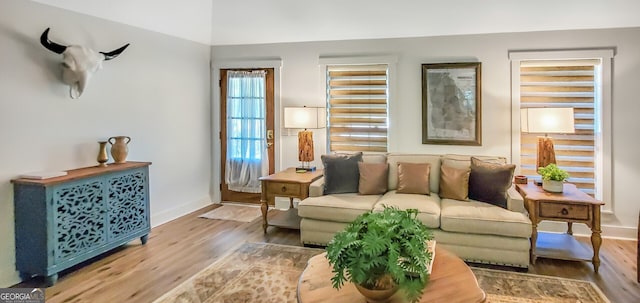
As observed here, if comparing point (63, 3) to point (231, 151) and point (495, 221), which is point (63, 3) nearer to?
point (231, 151)

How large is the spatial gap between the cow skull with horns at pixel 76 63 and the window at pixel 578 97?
171 inches

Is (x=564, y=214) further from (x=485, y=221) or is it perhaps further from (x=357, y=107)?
(x=357, y=107)

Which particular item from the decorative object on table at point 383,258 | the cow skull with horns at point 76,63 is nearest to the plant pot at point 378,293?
the decorative object on table at point 383,258

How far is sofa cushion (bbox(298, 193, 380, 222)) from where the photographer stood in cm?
379

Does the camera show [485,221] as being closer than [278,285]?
No

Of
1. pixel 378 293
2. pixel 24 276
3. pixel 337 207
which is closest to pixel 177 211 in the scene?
pixel 24 276

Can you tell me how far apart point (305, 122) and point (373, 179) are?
46.8 inches

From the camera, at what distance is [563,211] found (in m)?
3.44

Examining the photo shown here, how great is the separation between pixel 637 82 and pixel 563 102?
71 centimetres

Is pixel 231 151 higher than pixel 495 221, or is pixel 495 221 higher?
pixel 231 151

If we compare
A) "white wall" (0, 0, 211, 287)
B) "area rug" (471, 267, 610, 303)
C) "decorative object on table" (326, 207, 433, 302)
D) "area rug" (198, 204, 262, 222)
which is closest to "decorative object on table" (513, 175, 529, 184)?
"area rug" (471, 267, 610, 303)

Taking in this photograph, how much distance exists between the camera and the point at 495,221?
133 inches

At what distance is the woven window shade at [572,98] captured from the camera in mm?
4309

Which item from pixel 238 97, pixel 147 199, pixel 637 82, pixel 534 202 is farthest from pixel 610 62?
pixel 147 199
